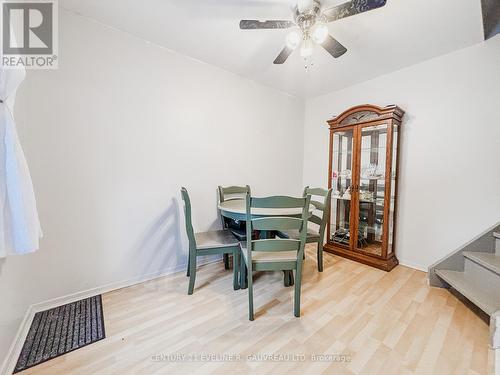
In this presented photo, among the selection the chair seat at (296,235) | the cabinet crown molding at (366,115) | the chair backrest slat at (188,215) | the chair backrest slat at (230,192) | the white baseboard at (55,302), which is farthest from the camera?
the chair backrest slat at (230,192)

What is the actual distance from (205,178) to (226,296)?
130cm

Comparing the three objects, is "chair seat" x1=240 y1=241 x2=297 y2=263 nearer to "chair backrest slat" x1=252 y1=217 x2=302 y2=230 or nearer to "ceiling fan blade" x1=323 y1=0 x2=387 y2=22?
"chair backrest slat" x1=252 y1=217 x2=302 y2=230

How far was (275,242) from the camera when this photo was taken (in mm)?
1521

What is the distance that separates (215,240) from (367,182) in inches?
79.5

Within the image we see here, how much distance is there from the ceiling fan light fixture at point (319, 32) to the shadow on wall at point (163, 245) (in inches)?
76.9

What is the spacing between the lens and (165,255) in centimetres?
220

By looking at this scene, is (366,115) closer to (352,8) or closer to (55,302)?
(352,8)

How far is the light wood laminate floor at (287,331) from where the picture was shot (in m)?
1.16

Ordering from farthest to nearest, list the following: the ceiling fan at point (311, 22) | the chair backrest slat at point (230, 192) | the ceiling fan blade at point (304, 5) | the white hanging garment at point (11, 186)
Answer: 1. the chair backrest slat at point (230, 192)
2. the ceiling fan blade at point (304, 5)
3. the ceiling fan at point (311, 22)
4. the white hanging garment at point (11, 186)

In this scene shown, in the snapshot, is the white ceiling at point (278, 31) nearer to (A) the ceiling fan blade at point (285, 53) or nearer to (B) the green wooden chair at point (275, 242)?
(A) the ceiling fan blade at point (285, 53)

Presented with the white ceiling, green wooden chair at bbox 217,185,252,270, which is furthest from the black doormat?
the white ceiling

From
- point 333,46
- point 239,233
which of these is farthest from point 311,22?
point 239,233

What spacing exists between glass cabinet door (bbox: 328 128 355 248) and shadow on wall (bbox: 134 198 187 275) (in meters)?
2.07
